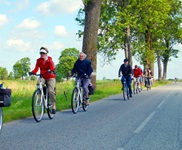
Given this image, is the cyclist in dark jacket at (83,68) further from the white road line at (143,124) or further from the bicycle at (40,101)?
the white road line at (143,124)

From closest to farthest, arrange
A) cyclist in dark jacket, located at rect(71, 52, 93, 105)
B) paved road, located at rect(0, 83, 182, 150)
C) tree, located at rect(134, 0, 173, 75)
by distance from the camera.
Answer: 1. paved road, located at rect(0, 83, 182, 150)
2. cyclist in dark jacket, located at rect(71, 52, 93, 105)
3. tree, located at rect(134, 0, 173, 75)

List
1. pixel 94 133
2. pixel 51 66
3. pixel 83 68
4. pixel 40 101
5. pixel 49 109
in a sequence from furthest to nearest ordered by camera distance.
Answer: pixel 83 68, pixel 49 109, pixel 51 66, pixel 40 101, pixel 94 133

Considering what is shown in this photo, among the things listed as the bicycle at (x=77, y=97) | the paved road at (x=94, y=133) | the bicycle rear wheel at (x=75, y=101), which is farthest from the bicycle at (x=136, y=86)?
the paved road at (x=94, y=133)

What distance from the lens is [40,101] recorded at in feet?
36.7

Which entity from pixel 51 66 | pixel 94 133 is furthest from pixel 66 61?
pixel 94 133

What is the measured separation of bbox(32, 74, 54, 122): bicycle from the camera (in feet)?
35.4

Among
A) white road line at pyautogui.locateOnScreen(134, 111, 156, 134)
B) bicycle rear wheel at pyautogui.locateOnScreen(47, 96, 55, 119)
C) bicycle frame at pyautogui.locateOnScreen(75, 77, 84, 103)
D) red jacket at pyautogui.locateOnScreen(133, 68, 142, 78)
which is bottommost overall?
white road line at pyautogui.locateOnScreen(134, 111, 156, 134)

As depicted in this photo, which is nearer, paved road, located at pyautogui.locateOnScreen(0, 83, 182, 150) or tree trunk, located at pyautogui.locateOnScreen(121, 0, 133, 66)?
paved road, located at pyautogui.locateOnScreen(0, 83, 182, 150)

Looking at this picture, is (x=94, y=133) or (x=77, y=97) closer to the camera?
(x=94, y=133)

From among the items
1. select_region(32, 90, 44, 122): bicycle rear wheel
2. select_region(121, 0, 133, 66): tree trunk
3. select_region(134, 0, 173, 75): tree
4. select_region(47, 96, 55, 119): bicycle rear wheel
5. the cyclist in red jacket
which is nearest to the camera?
select_region(32, 90, 44, 122): bicycle rear wheel

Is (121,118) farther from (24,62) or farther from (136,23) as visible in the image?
(24,62)

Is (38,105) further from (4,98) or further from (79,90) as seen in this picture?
(4,98)

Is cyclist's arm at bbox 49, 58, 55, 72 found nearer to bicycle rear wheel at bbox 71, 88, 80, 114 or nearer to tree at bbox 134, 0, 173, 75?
bicycle rear wheel at bbox 71, 88, 80, 114

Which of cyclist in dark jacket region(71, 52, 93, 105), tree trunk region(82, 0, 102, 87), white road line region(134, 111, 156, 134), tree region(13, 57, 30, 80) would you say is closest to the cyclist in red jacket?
cyclist in dark jacket region(71, 52, 93, 105)
